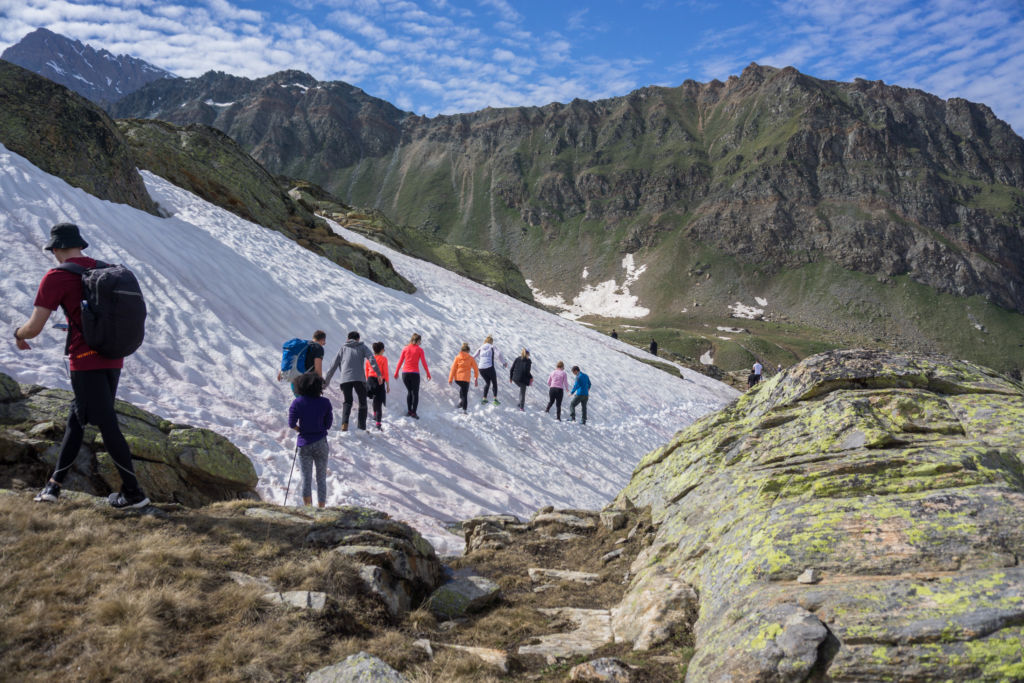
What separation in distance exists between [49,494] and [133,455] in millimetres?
1933

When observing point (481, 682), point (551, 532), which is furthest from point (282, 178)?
point (481, 682)

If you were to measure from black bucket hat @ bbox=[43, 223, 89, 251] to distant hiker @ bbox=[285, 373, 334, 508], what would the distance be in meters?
3.62

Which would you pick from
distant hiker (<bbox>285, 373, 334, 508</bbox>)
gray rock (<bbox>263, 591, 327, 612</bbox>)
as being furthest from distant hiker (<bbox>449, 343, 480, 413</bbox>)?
gray rock (<bbox>263, 591, 327, 612</bbox>)

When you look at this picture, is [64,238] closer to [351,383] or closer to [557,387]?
[351,383]

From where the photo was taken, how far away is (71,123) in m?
20.0

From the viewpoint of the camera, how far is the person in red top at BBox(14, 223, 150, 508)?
6.17 m

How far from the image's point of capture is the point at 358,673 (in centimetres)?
470

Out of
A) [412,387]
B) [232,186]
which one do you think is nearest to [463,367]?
[412,387]

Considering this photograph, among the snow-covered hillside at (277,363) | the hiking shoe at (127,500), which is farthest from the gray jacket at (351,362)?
the hiking shoe at (127,500)

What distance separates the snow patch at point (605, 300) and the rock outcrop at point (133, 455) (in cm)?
15214

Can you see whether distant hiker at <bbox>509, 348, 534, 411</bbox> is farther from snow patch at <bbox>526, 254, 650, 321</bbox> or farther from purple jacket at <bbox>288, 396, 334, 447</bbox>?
snow patch at <bbox>526, 254, 650, 321</bbox>

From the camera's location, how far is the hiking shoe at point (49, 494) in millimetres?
6266

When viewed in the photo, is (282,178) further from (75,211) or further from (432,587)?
(432,587)

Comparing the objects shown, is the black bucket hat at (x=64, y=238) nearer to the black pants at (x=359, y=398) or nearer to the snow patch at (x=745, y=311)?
the black pants at (x=359, y=398)
